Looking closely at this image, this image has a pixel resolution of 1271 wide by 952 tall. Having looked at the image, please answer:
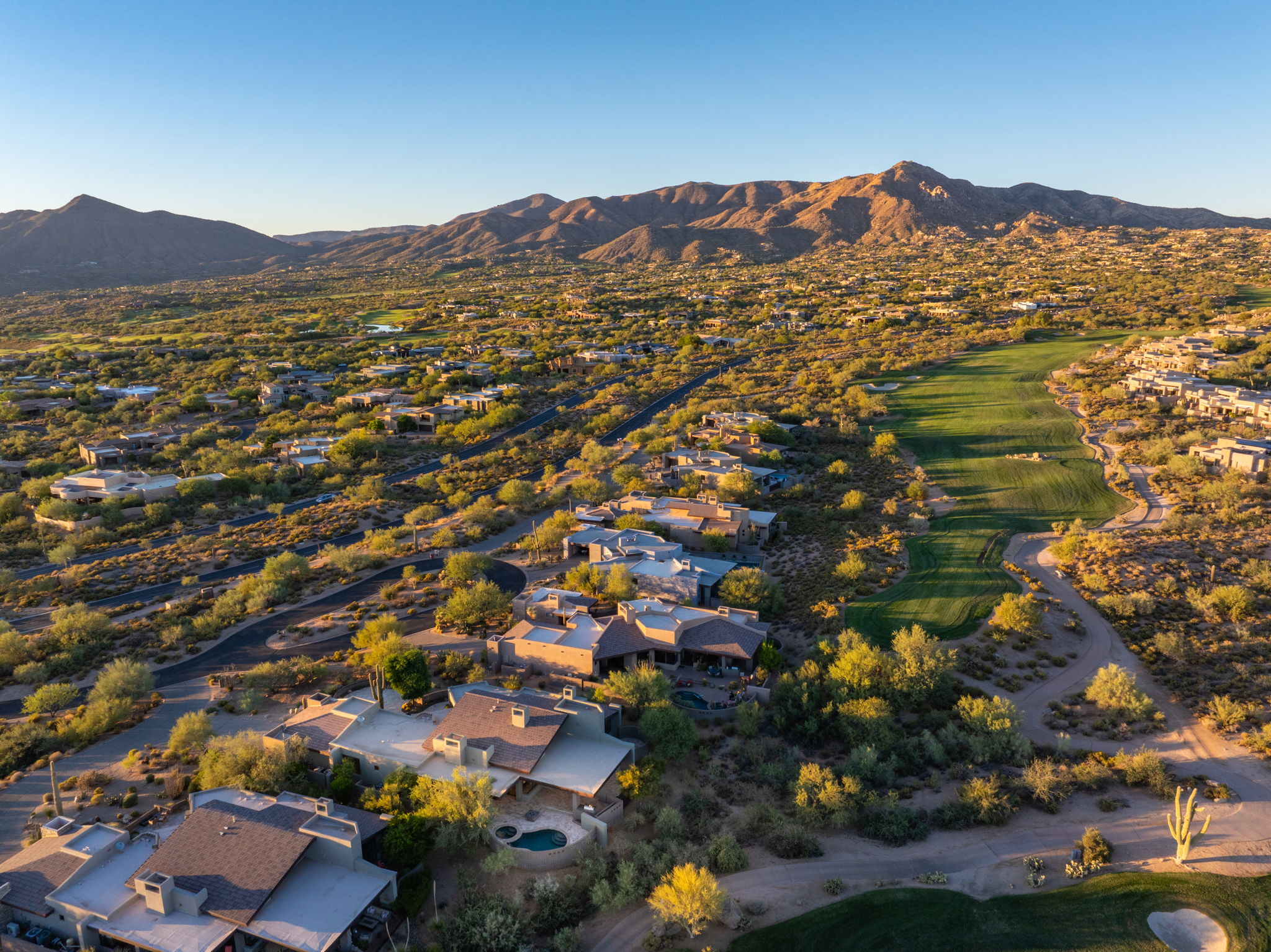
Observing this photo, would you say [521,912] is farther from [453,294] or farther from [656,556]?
[453,294]

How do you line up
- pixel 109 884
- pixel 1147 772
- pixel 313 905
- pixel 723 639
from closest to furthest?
pixel 313 905 → pixel 109 884 → pixel 1147 772 → pixel 723 639

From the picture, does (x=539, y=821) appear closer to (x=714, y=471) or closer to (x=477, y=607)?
(x=477, y=607)

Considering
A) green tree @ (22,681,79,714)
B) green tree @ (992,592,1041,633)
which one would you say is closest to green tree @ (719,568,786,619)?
green tree @ (992,592,1041,633)

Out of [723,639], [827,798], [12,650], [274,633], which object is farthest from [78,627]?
[827,798]

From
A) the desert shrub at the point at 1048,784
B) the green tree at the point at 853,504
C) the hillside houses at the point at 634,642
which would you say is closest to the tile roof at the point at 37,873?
the hillside houses at the point at 634,642

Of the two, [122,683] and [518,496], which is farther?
[518,496]

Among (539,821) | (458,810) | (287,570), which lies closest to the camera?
(458,810)
